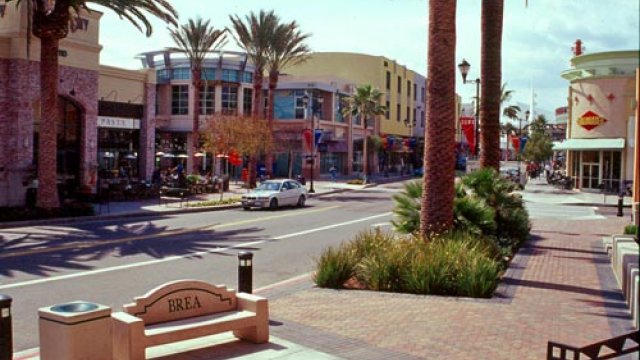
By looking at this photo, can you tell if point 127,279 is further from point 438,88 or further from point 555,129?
point 555,129

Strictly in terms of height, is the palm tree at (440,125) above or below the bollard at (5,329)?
above

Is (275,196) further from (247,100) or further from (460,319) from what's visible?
(247,100)

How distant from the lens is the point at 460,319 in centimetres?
952

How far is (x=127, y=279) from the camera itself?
44.3 ft

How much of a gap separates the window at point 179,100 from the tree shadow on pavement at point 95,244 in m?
38.7

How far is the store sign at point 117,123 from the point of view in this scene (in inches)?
1555

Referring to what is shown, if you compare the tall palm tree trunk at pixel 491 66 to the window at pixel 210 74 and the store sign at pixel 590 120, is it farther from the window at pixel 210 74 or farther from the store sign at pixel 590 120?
the window at pixel 210 74

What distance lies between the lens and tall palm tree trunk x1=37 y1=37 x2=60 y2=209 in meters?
25.8

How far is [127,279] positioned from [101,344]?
658 centimetres

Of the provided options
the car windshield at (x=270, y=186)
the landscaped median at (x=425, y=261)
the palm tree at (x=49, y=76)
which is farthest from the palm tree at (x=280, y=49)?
the landscaped median at (x=425, y=261)

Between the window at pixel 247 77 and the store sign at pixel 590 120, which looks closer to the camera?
the store sign at pixel 590 120

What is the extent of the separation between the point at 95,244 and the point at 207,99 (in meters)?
43.3

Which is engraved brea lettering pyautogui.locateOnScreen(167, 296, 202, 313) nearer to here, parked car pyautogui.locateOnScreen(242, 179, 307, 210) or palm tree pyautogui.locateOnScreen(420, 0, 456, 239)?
palm tree pyautogui.locateOnScreen(420, 0, 456, 239)

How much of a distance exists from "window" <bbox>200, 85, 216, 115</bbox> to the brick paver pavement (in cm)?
4985
